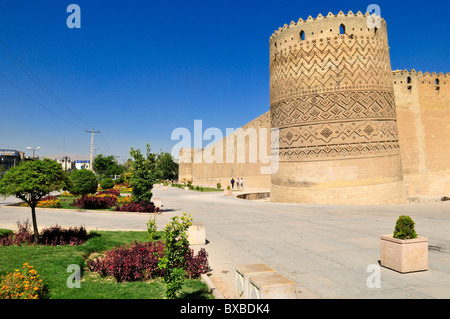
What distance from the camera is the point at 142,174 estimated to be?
1484cm

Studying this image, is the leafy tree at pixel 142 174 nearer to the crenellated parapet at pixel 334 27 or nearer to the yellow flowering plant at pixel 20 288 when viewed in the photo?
the yellow flowering plant at pixel 20 288

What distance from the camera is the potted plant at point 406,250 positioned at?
5.55 metres

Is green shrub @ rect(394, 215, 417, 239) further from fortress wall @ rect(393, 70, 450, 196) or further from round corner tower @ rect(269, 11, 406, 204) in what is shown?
fortress wall @ rect(393, 70, 450, 196)

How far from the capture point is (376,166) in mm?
18688

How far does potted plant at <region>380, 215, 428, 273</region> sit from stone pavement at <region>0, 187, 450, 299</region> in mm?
141

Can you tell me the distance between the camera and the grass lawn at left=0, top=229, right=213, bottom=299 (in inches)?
189

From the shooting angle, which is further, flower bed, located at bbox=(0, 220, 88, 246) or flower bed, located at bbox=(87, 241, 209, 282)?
flower bed, located at bbox=(0, 220, 88, 246)

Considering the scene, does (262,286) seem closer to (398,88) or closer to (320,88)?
(320,88)

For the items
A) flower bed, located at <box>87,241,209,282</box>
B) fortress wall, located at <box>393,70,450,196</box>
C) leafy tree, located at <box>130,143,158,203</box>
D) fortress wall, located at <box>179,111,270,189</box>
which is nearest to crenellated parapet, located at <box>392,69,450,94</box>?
fortress wall, located at <box>393,70,450,196</box>

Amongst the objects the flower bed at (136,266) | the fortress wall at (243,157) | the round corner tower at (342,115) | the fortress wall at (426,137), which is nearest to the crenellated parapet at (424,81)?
the fortress wall at (426,137)
